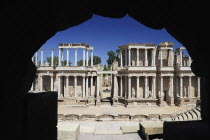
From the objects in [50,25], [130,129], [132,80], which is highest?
[50,25]

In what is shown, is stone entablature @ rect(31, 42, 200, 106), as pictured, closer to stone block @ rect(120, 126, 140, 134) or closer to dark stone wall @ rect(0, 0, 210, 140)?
stone block @ rect(120, 126, 140, 134)

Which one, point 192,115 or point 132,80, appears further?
point 132,80

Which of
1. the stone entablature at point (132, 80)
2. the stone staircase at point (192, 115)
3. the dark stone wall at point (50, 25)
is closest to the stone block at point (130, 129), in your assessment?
the stone staircase at point (192, 115)

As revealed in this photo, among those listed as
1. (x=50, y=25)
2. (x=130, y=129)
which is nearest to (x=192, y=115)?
(x=130, y=129)

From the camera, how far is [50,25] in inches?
107

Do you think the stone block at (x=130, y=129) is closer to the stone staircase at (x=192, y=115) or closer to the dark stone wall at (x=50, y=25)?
the stone staircase at (x=192, y=115)

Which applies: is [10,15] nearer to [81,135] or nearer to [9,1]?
[9,1]

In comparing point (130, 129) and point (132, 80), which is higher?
point (132, 80)

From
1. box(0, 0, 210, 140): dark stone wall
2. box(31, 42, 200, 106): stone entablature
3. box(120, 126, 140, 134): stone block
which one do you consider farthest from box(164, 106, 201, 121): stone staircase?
box(31, 42, 200, 106): stone entablature

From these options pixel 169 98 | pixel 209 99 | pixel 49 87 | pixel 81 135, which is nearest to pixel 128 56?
pixel 169 98

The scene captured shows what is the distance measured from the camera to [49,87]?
36.6 metres

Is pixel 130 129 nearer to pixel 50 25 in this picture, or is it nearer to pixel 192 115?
pixel 192 115

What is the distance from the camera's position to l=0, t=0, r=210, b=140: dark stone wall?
1.98m

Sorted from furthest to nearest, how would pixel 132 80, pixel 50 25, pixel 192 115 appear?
pixel 132 80, pixel 192 115, pixel 50 25
